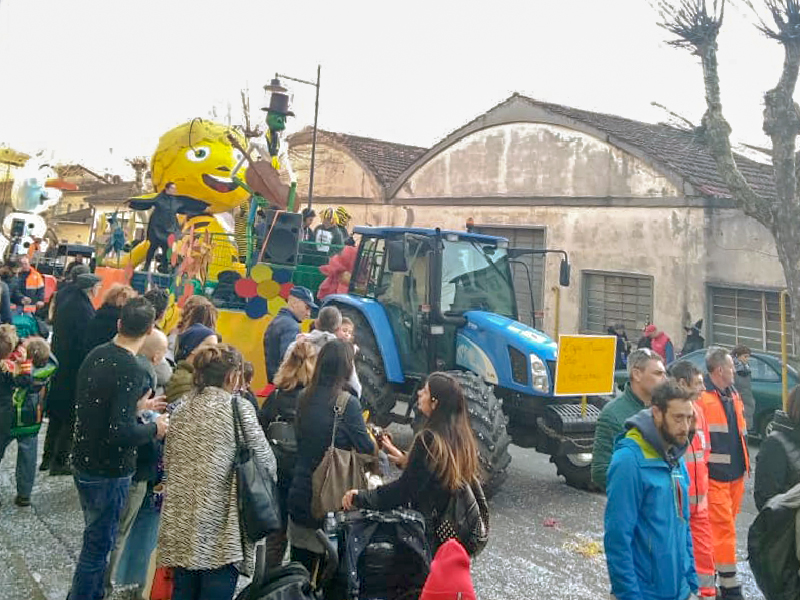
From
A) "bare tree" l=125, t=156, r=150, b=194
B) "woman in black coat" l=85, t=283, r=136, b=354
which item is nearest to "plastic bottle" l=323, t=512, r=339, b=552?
"woman in black coat" l=85, t=283, r=136, b=354

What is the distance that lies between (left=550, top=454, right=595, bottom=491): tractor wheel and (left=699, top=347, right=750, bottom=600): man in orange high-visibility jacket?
2041mm

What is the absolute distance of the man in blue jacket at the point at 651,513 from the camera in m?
2.81

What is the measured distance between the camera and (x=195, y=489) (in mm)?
3031

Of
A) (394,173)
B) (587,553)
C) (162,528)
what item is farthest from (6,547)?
(394,173)

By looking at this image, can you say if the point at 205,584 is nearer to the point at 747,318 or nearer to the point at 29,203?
the point at 747,318

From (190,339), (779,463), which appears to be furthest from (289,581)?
(779,463)

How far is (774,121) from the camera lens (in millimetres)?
9844

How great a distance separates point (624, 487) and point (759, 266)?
11.7m

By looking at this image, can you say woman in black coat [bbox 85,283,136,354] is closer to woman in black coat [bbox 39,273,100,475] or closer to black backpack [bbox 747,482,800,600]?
woman in black coat [bbox 39,273,100,475]

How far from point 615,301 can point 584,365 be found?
30.8ft

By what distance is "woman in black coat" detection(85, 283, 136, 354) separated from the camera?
5.61 meters

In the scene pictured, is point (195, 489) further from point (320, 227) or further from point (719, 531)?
point (320, 227)

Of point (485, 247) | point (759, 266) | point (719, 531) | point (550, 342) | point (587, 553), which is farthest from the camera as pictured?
point (759, 266)

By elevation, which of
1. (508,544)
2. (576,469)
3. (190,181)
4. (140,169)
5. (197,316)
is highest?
(140,169)
